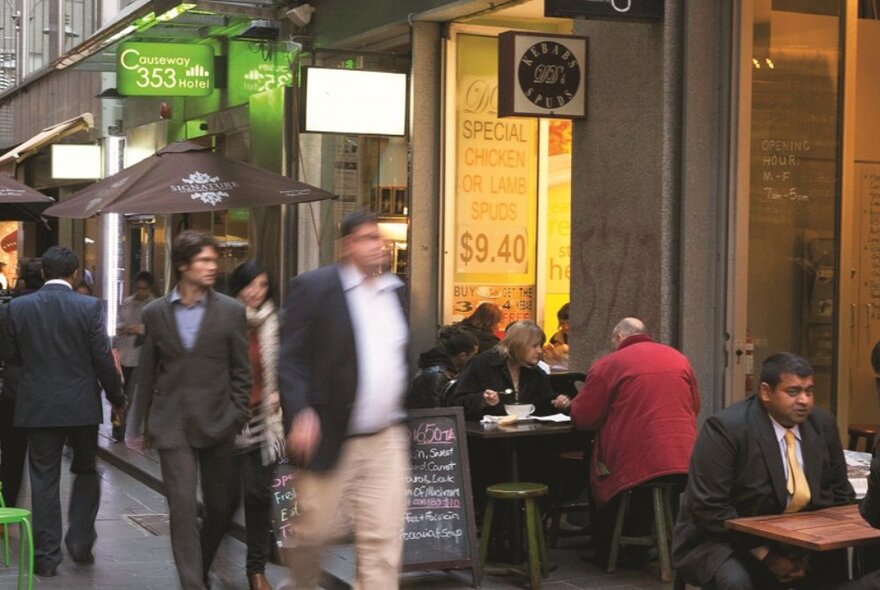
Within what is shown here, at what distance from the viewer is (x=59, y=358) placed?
9.19m

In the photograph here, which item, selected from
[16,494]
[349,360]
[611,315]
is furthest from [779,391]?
[16,494]

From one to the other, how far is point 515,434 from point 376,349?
2825 millimetres

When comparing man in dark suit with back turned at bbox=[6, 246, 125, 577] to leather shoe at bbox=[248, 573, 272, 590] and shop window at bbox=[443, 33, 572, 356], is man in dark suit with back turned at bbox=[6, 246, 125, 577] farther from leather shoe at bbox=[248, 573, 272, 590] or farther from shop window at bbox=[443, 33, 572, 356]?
shop window at bbox=[443, 33, 572, 356]

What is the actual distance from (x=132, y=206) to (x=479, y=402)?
355 cm

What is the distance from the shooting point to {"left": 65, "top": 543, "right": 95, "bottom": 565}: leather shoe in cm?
951

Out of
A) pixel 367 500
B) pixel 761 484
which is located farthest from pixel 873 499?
pixel 367 500

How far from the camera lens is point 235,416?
309 inches

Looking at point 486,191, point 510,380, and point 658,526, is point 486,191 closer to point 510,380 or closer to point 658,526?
point 510,380

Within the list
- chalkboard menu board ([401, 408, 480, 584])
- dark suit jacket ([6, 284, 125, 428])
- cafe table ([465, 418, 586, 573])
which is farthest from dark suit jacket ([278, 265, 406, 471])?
dark suit jacket ([6, 284, 125, 428])

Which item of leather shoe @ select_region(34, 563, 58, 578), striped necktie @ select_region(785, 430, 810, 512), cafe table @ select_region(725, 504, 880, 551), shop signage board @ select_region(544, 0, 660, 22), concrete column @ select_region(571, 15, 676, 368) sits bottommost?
leather shoe @ select_region(34, 563, 58, 578)

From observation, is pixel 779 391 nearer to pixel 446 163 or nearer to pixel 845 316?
pixel 845 316

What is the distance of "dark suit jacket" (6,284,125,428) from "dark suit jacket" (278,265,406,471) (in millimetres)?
3104

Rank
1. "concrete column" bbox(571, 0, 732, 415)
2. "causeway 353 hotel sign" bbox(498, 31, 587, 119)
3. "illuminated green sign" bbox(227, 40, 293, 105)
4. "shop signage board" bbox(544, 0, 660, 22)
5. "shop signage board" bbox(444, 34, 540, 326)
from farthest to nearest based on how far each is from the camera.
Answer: "illuminated green sign" bbox(227, 40, 293, 105), "shop signage board" bbox(444, 34, 540, 326), "causeway 353 hotel sign" bbox(498, 31, 587, 119), "concrete column" bbox(571, 0, 732, 415), "shop signage board" bbox(544, 0, 660, 22)

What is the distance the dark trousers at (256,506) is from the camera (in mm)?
8492
